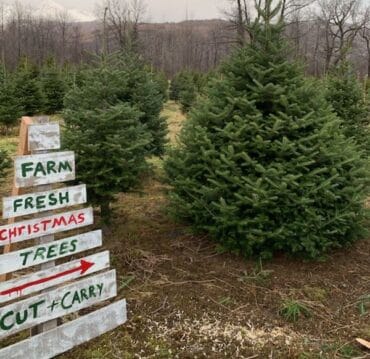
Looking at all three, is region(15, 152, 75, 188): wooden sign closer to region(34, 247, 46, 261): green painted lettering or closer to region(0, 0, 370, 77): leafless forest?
region(34, 247, 46, 261): green painted lettering

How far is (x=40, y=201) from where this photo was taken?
2.87 m

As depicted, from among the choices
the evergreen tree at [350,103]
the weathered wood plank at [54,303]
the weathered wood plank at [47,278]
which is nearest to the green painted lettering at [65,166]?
the weathered wood plank at [47,278]

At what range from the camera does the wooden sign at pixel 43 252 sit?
2721 millimetres

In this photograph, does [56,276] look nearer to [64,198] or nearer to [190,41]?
[64,198]

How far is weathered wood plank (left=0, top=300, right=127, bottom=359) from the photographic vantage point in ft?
9.01

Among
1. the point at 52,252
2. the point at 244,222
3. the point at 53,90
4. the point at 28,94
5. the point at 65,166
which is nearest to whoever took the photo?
the point at 52,252

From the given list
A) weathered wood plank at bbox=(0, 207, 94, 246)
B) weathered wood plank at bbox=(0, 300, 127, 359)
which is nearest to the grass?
weathered wood plank at bbox=(0, 300, 127, 359)

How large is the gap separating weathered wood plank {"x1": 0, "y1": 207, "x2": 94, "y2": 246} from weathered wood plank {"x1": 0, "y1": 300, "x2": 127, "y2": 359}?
0.66 metres

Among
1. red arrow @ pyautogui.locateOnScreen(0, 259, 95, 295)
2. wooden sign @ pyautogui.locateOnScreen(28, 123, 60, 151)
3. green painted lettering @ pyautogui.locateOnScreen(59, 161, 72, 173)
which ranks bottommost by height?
red arrow @ pyautogui.locateOnScreen(0, 259, 95, 295)

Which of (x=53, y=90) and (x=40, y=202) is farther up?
(x=53, y=90)

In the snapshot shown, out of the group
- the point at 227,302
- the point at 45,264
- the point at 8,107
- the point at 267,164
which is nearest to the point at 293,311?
the point at 227,302

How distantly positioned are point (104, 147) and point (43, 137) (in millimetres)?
1765

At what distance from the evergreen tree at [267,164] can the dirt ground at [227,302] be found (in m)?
0.26

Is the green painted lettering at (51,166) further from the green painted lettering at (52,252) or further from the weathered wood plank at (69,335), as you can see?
the weathered wood plank at (69,335)
